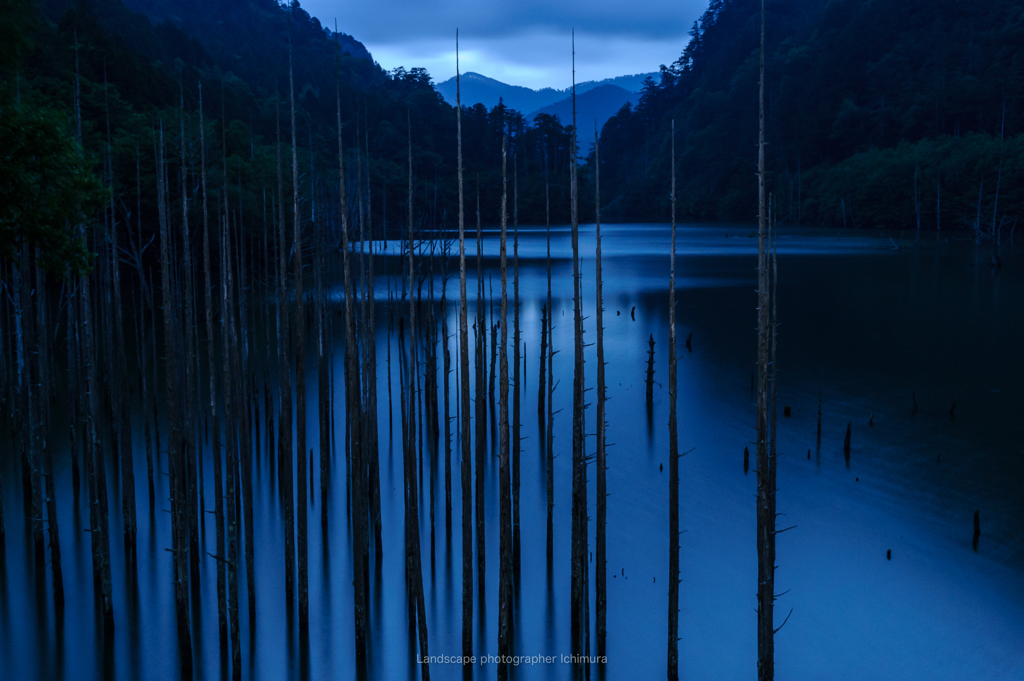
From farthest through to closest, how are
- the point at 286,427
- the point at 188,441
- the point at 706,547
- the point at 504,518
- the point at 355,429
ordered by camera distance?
the point at 706,547 < the point at 188,441 < the point at 286,427 < the point at 355,429 < the point at 504,518

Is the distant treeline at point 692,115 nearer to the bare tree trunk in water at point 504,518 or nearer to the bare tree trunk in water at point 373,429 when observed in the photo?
the bare tree trunk in water at point 373,429

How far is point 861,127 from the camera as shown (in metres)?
90.1

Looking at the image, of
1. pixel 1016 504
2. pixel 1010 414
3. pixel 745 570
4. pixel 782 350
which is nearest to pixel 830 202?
pixel 782 350

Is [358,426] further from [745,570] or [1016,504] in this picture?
[1016,504]

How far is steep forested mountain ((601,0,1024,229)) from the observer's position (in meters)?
71.8

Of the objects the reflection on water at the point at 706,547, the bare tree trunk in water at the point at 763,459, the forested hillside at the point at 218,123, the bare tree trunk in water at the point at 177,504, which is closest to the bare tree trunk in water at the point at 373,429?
the reflection on water at the point at 706,547

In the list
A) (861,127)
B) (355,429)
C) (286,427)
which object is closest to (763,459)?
(355,429)

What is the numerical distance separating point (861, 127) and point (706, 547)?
3394 inches

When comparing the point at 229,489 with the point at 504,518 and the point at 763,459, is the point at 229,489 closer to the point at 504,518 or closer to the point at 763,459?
the point at 504,518

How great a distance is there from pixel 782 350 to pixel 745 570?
18.9 metres

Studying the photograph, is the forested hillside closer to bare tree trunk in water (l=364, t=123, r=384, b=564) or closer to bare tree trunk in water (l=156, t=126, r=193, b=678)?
bare tree trunk in water (l=156, t=126, r=193, b=678)

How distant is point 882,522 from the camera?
55.9 feet

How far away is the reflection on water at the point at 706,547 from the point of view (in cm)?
1171

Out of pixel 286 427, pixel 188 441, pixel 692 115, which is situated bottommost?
pixel 188 441
